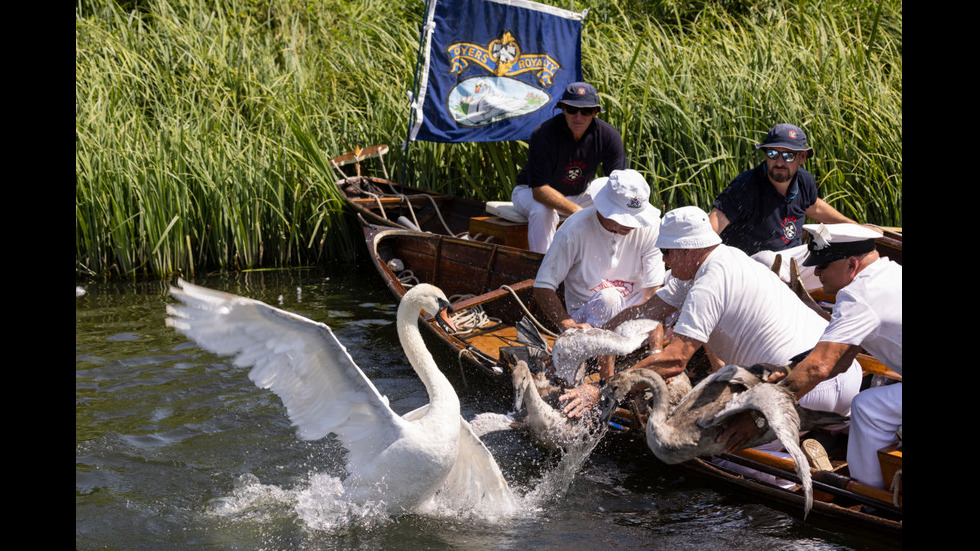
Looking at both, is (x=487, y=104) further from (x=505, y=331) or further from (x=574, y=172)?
(x=505, y=331)

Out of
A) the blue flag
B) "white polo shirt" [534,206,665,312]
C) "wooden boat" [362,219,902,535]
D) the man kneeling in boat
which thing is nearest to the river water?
"wooden boat" [362,219,902,535]

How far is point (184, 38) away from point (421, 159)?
12.1ft

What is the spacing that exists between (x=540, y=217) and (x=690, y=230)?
2.83m

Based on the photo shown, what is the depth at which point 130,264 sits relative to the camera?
29.6 feet

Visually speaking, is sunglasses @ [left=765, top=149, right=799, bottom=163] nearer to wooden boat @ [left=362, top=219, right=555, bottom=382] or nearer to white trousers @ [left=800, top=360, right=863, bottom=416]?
wooden boat @ [left=362, top=219, right=555, bottom=382]

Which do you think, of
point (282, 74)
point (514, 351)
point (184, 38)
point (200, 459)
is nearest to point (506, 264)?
point (514, 351)

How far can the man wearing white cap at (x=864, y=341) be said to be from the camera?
380 centimetres

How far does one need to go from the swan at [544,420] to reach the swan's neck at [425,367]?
69cm

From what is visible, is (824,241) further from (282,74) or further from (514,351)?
(282,74)

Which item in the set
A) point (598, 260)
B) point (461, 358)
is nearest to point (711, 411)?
point (598, 260)

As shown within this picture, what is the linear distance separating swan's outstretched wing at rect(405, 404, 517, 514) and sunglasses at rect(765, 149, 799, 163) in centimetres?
313

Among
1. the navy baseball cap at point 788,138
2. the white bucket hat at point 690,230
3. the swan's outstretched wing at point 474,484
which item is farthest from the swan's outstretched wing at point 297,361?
the navy baseball cap at point 788,138

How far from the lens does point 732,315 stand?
4520 millimetres

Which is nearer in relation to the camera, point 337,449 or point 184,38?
point 337,449
